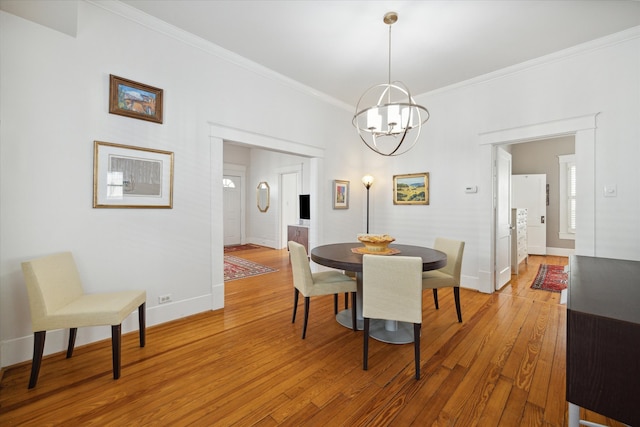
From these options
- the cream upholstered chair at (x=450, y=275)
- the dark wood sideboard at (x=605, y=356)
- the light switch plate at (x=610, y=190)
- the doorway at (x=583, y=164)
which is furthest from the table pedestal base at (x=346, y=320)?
the light switch plate at (x=610, y=190)

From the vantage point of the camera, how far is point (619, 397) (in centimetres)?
92

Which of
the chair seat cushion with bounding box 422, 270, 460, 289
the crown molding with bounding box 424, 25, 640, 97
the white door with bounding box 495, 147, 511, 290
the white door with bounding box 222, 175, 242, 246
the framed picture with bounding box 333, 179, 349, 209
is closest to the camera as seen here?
the chair seat cushion with bounding box 422, 270, 460, 289

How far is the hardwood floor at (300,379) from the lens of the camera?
154 centimetres

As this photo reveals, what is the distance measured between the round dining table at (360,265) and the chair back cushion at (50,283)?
1.88 m

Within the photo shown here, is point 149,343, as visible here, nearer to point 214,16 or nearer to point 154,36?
point 154,36

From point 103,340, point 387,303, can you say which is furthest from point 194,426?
point 103,340

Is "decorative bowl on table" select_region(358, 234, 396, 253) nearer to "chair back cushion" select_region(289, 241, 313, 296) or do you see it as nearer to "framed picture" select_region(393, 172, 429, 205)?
"chair back cushion" select_region(289, 241, 313, 296)

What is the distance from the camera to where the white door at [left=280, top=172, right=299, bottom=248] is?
738 centimetres

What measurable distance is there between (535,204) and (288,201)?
6.13 metres

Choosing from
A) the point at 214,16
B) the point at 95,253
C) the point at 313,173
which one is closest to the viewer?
the point at 95,253

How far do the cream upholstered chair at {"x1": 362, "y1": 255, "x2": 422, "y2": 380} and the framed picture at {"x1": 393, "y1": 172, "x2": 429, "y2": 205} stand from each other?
8.85ft

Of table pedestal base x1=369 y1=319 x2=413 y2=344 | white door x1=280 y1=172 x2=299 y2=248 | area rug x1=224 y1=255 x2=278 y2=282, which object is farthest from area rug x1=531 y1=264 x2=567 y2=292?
white door x1=280 y1=172 x2=299 y2=248

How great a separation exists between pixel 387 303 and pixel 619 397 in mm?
1202

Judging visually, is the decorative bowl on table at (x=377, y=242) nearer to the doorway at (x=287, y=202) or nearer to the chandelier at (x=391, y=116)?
the chandelier at (x=391, y=116)
